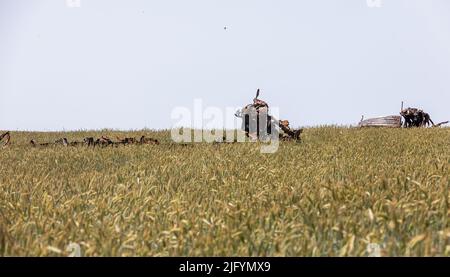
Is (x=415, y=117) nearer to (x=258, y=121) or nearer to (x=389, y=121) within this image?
(x=389, y=121)

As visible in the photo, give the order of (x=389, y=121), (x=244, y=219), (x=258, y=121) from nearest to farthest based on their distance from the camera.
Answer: (x=244, y=219) → (x=258, y=121) → (x=389, y=121)

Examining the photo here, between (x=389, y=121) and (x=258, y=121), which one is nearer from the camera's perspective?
(x=258, y=121)

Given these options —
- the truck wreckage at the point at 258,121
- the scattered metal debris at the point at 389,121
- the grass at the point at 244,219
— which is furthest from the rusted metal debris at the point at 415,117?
the grass at the point at 244,219

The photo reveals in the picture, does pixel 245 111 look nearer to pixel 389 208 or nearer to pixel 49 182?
pixel 49 182

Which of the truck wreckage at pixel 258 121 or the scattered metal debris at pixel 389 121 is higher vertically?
the scattered metal debris at pixel 389 121

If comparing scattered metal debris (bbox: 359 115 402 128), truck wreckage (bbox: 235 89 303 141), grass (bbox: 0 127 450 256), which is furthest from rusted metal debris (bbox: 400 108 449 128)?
grass (bbox: 0 127 450 256)

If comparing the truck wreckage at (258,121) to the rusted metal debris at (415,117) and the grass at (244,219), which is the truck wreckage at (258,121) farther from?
the rusted metal debris at (415,117)

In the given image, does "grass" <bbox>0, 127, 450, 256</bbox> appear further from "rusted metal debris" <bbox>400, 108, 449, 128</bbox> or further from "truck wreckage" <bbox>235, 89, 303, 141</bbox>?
"rusted metal debris" <bbox>400, 108, 449, 128</bbox>

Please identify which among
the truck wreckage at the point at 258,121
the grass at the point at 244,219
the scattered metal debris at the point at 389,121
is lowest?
the grass at the point at 244,219

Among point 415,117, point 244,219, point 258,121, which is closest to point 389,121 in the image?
point 415,117

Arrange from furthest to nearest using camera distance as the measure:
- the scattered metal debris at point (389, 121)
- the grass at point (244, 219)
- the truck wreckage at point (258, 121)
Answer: the scattered metal debris at point (389, 121)
the truck wreckage at point (258, 121)
the grass at point (244, 219)

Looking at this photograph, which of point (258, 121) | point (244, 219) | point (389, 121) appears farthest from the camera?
point (389, 121)
